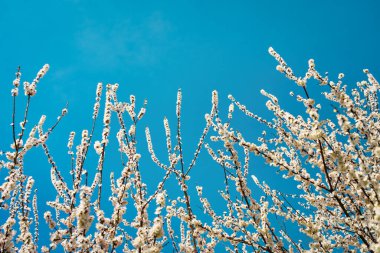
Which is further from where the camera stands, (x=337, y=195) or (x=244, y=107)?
(x=244, y=107)

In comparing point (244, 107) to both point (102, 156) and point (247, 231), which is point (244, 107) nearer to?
point (247, 231)

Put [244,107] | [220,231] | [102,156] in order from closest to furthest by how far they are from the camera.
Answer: [102,156], [220,231], [244,107]

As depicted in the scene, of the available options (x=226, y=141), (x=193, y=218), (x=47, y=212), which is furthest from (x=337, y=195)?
(x=47, y=212)

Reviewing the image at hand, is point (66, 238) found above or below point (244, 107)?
below

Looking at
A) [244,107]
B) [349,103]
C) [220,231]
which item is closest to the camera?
[349,103]

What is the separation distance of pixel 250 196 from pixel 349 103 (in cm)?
181

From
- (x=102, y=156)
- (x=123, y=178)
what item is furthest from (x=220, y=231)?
(x=102, y=156)

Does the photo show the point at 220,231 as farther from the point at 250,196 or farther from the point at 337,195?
the point at 337,195

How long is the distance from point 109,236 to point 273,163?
7.52ft

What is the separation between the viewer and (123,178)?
13.0 feet

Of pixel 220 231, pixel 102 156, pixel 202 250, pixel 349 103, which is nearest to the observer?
pixel 102 156

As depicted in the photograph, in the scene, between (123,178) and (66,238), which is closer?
(66,238)

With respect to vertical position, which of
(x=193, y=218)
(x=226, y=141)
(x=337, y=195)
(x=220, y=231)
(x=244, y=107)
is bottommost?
(x=337, y=195)

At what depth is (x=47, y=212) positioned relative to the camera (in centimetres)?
388
